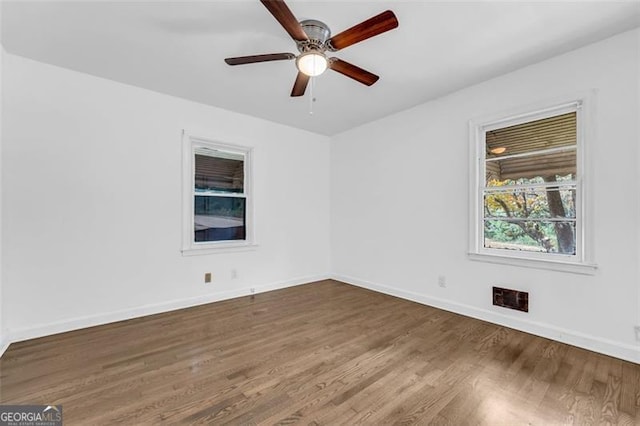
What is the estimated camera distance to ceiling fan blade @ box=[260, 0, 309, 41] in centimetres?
158

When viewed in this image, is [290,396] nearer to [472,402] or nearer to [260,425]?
[260,425]

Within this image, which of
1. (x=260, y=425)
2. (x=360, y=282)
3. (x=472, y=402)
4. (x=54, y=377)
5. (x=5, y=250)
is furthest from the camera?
(x=360, y=282)

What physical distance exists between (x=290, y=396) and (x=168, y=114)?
10.7 ft

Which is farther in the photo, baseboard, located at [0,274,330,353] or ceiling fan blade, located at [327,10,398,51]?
baseboard, located at [0,274,330,353]

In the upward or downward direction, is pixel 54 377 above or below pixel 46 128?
below

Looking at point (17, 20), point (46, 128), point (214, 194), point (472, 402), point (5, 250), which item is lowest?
point (472, 402)

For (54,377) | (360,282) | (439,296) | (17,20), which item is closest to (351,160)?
(360,282)

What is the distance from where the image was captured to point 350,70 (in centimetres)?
227

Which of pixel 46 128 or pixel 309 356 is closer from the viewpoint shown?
pixel 309 356

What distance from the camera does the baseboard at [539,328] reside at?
7.44ft

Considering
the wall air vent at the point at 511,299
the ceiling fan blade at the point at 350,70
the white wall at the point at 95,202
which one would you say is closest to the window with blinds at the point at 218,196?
the white wall at the point at 95,202

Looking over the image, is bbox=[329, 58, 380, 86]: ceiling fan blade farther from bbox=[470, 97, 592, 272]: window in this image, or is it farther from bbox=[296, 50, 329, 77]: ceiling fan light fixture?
bbox=[470, 97, 592, 272]: window

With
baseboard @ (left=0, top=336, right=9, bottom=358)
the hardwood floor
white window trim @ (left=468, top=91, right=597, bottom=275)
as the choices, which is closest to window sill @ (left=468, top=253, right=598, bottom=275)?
white window trim @ (left=468, top=91, right=597, bottom=275)

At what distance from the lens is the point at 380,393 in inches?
72.9
